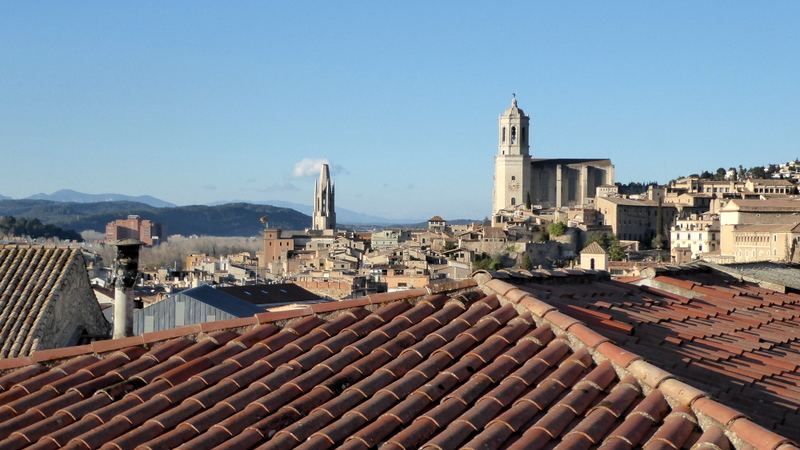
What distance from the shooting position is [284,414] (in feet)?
13.6

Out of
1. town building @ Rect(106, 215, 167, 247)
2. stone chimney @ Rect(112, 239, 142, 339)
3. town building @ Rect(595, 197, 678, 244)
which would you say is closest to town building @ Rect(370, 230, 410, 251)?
town building @ Rect(595, 197, 678, 244)

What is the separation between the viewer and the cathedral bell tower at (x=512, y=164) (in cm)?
13312

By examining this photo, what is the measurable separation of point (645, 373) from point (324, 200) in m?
173

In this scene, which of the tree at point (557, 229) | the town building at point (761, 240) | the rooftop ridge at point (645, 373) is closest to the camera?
the rooftop ridge at point (645, 373)

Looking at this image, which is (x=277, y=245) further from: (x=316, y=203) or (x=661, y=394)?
(x=661, y=394)

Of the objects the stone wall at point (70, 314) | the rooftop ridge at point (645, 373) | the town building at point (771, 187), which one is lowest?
the stone wall at point (70, 314)

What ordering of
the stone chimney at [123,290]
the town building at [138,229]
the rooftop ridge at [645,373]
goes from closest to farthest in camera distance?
the rooftop ridge at [645,373] < the stone chimney at [123,290] < the town building at [138,229]

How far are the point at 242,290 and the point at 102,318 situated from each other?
22029 mm

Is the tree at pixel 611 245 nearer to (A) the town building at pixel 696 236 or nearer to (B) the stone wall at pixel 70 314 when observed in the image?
(A) the town building at pixel 696 236

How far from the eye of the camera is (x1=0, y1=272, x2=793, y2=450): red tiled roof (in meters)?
3.91

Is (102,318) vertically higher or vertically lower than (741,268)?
lower

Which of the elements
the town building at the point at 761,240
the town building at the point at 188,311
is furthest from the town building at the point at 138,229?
the town building at the point at 188,311

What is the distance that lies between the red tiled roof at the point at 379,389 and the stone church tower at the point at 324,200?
557ft

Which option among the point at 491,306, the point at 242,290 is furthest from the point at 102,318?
the point at 242,290
